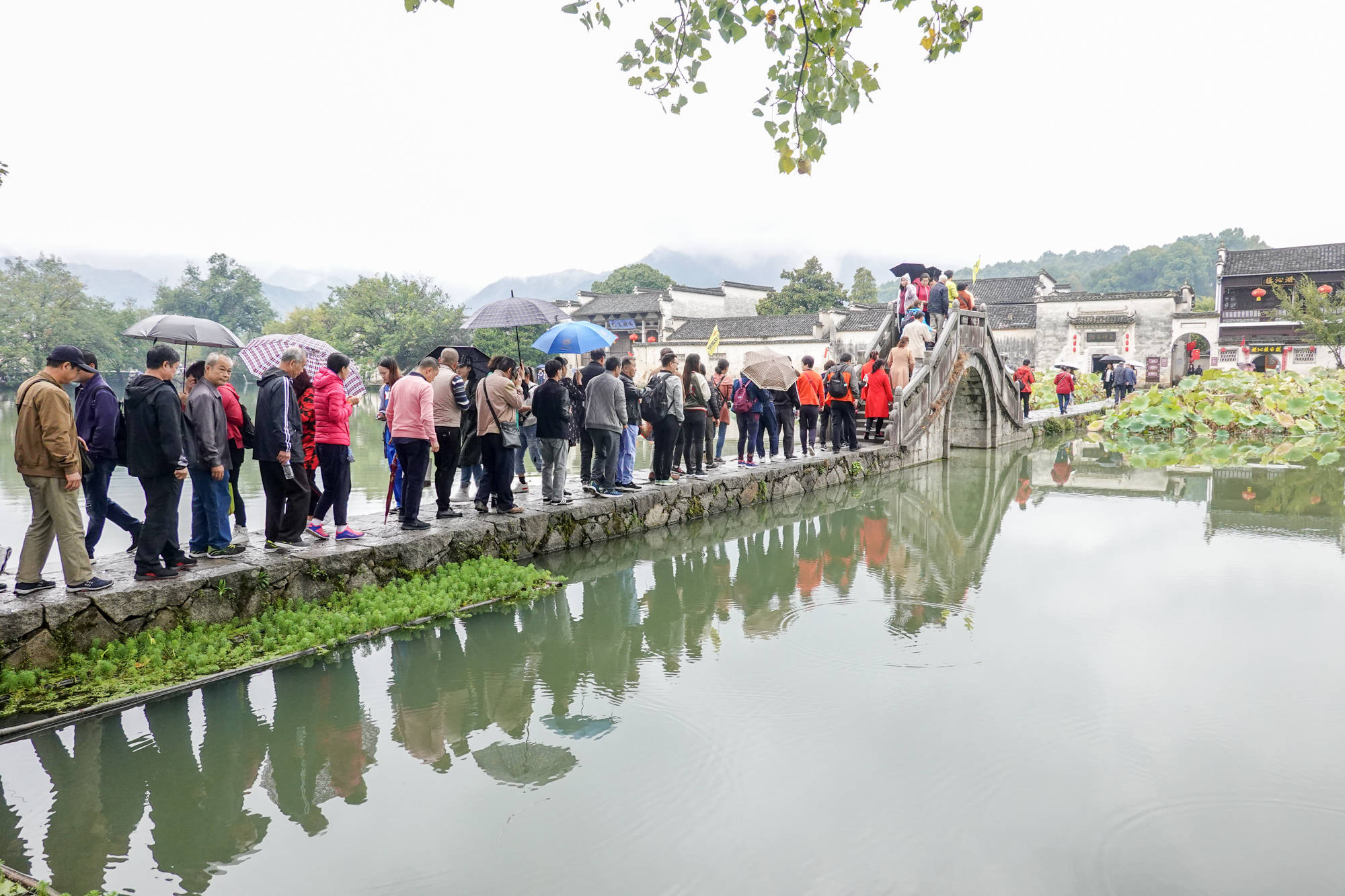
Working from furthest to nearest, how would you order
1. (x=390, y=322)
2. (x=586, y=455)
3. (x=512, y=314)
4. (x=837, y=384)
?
(x=390, y=322) < (x=837, y=384) < (x=586, y=455) < (x=512, y=314)

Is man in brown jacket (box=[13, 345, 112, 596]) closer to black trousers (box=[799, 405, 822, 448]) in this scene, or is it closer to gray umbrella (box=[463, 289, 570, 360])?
gray umbrella (box=[463, 289, 570, 360])

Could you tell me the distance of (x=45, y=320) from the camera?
38.3 meters

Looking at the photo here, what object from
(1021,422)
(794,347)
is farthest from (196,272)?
(1021,422)

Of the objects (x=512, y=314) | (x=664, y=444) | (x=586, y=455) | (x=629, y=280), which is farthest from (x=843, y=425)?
(x=629, y=280)

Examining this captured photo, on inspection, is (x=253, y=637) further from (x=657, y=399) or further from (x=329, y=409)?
(x=657, y=399)

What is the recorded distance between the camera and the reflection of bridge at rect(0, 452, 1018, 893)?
350 centimetres

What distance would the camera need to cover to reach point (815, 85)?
3.90 metres

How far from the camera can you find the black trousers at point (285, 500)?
586cm

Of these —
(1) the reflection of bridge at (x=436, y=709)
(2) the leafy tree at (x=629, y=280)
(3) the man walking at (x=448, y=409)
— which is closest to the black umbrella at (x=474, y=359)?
(3) the man walking at (x=448, y=409)

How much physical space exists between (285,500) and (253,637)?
1234 millimetres

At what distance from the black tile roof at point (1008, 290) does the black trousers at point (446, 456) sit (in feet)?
123

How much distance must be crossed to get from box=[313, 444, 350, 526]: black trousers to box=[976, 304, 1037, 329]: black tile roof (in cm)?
3565

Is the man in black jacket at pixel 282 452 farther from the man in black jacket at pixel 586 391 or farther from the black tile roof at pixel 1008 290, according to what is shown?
the black tile roof at pixel 1008 290

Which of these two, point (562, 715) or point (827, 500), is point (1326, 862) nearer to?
point (562, 715)
